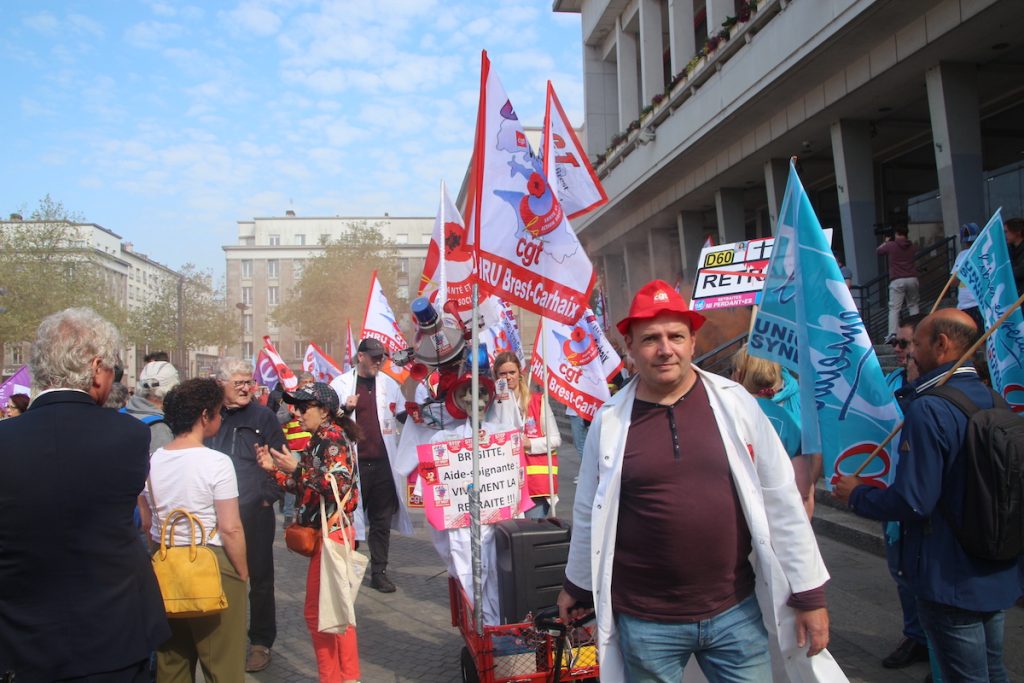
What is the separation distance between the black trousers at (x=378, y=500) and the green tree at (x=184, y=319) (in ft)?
145

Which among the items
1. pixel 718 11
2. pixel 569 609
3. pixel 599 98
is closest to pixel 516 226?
pixel 569 609

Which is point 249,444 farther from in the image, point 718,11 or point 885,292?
point 718,11

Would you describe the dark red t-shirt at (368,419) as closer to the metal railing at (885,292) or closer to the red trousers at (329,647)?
the red trousers at (329,647)

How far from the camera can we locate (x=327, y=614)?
13.6 ft

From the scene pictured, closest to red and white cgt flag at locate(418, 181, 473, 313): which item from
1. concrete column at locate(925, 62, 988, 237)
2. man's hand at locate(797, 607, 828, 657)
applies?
man's hand at locate(797, 607, 828, 657)

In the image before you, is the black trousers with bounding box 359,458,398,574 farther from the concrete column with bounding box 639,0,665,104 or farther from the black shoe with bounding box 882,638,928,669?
the concrete column with bounding box 639,0,665,104

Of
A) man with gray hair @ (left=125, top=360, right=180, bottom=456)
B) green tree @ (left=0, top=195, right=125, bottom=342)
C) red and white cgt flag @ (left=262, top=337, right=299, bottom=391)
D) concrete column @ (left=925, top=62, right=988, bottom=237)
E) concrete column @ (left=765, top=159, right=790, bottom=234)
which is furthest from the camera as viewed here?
green tree @ (left=0, top=195, right=125, bottom=342)

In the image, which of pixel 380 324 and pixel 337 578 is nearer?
pixel 337 578

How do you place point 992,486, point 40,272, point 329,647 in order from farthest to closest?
point 40,272, point 329,647, point 992,486

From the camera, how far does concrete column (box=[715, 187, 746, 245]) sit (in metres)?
20.4

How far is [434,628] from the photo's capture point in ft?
18.9

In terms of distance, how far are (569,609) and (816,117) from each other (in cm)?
1407

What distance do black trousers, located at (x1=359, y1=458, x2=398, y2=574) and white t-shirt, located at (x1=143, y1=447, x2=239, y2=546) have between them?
3.41m

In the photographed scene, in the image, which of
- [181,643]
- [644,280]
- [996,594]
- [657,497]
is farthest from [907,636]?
[644,280]
